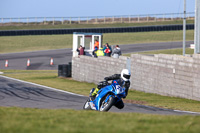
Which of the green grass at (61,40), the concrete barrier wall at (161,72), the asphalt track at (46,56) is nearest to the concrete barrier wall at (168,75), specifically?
the concrete barrier wall at (161,72)

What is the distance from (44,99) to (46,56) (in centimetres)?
2939

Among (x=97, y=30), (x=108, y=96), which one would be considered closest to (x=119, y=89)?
(x=108, y=96)

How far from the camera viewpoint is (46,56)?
153 feet

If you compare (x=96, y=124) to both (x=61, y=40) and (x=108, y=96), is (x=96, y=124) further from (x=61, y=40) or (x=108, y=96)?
(x=61, y=40)

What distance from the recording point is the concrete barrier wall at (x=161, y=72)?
17.6 m

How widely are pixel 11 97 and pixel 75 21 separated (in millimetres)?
60961

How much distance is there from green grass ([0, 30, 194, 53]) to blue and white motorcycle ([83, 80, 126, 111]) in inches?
1712

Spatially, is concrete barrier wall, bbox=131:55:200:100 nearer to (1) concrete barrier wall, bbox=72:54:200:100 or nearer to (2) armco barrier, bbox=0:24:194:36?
(1) concrete barrier wall, bbox=72:54:200:100

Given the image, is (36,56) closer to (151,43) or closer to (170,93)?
(151,43)

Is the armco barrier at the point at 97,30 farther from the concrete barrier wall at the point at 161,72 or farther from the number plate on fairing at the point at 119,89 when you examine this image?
the number plate on fairing at the point at 119,89

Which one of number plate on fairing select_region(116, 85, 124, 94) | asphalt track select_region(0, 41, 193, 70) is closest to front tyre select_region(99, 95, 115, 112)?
number plate on fairing select_region(116, 85, 124, 94)

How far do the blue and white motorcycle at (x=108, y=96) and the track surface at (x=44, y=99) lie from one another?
2.62 meters

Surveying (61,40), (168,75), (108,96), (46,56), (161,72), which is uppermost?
(61,40)

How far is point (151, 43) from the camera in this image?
5866 centimetres
